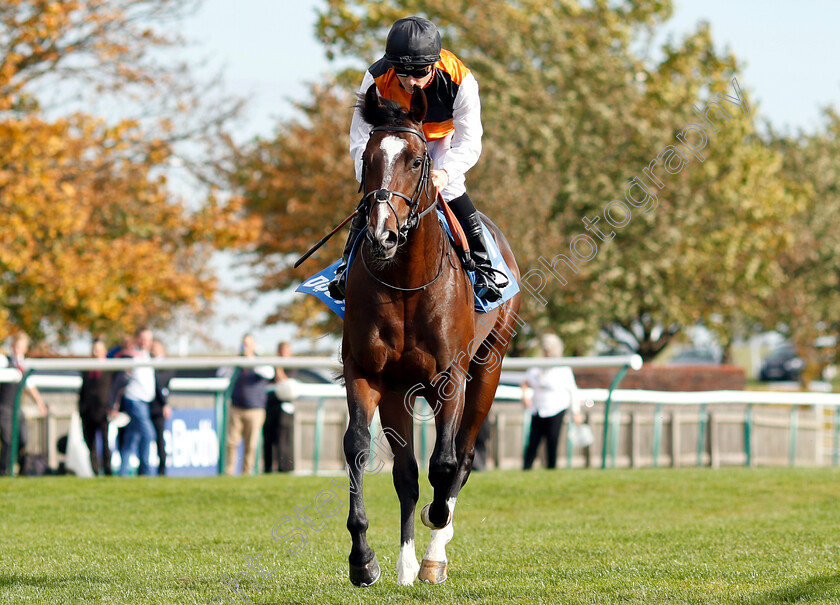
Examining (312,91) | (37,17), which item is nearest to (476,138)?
(37,17)

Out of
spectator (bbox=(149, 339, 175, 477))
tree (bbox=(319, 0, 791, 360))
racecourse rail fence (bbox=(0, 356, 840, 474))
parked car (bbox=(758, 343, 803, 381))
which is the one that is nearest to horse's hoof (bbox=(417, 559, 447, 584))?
racecourse rail fence (bbox=(0, 356, 840, 474))

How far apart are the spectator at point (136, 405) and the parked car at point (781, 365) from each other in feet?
134

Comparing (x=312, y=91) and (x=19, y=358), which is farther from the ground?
(x=312, y=91)

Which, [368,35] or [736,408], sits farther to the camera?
[368,35]

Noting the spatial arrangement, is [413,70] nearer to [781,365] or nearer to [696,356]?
[781,365]

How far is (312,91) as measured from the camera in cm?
3170

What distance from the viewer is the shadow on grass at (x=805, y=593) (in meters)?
5.47

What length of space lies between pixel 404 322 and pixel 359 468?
2.62 feet

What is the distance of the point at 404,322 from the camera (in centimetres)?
584

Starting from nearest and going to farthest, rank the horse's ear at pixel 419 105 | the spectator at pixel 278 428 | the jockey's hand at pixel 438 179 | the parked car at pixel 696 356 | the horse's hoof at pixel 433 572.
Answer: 1. the horse's ear at pixel 419 105
2. the jockey's hand at pixel 438 179
3. the horse's hoof at pixel 433 572
4. the spectator at pixel 278 428
5. the parked car at pixel 696 356

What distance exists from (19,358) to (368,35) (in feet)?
69.2

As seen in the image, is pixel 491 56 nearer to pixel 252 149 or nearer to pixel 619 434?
pixel 252 149

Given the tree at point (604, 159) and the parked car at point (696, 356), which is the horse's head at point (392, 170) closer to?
the tree at point (604, 159)

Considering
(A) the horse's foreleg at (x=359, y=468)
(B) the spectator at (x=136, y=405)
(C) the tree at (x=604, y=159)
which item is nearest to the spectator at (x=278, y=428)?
(B) the spectator at (x=136, y=405)
